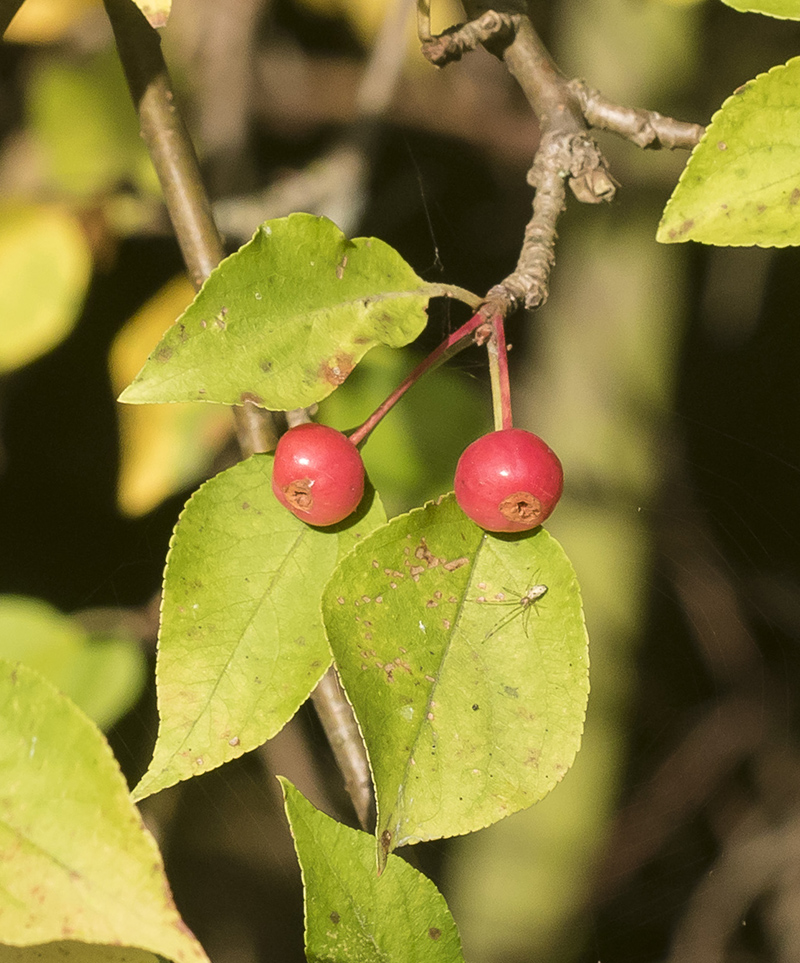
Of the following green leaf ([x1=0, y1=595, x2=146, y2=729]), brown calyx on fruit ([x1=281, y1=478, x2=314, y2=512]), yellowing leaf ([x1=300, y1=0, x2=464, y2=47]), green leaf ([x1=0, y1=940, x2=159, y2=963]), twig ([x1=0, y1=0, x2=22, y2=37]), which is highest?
twig ([x1=0, y1=0, x2=22, y2=37])

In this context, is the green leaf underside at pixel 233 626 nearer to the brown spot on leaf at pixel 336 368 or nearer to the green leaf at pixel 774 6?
the brown spot on leaf at pixel 336 368

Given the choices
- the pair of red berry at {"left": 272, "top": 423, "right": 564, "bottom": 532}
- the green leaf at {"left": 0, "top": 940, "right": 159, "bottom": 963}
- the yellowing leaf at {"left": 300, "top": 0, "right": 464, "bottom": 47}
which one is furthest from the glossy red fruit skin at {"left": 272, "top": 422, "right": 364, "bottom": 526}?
the yellowing leaf at {"left": 300, "top": 0, "right": 464, "bottom": 47}

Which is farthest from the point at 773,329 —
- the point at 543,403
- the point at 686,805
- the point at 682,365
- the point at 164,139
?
the point at 164,139

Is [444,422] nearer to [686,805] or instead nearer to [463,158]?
[463,158]

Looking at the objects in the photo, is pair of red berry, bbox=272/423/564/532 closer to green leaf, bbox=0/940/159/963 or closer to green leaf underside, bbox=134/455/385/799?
green leaf underside, bbox=134/455/385/799

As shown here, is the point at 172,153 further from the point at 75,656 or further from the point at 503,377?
the point at 75,656

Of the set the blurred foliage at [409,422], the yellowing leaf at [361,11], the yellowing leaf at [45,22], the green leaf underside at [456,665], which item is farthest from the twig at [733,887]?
the yellowing leaf at [45,22]

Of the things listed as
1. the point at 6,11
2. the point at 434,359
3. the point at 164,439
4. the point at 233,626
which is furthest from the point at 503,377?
the point at 164,439
